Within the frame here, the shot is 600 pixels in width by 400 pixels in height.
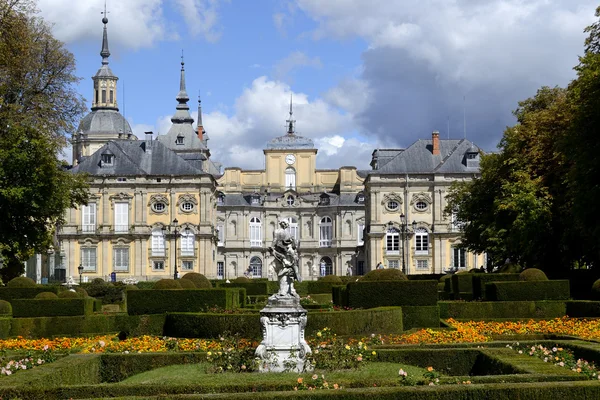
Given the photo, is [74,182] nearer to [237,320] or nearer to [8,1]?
[8,1]

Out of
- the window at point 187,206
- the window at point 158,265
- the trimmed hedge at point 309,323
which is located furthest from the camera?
the window at point 187,206

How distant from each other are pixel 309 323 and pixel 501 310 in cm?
926

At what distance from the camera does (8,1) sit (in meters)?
36.8

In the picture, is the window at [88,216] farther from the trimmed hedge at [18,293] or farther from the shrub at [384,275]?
the shrub at [384,275]

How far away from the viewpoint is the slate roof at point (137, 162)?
76.5 metres

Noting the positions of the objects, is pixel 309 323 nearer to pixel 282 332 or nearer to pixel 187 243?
pixel 282 332

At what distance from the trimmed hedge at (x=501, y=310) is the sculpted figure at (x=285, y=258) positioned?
1270 cm

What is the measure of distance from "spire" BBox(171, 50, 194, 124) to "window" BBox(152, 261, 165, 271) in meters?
35.2

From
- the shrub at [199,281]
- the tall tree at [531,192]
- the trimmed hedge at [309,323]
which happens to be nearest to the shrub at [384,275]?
the shrub at [199,281]

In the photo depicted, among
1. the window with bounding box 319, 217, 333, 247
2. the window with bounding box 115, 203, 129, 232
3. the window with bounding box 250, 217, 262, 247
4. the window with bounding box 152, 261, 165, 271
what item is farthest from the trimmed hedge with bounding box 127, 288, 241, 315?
the window with bounding box 319, 217, 333, 247

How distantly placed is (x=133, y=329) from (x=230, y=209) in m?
67.4

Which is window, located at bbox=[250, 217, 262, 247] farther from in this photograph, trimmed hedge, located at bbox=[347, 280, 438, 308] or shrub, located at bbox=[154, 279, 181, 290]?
trimmed hedge, located at bbox=[347, 280, 438, 308]

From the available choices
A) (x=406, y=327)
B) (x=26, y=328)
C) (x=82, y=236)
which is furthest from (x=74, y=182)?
(x=82, y=236)

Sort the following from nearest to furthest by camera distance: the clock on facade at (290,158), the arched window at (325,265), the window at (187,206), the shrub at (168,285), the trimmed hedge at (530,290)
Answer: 1. the trimmed hedge at (530,290)
2. the shrub at (168,285)
3. the window at (187,206)
4. the arched window at (325,265)
5. the clock on facade at (290,158)
